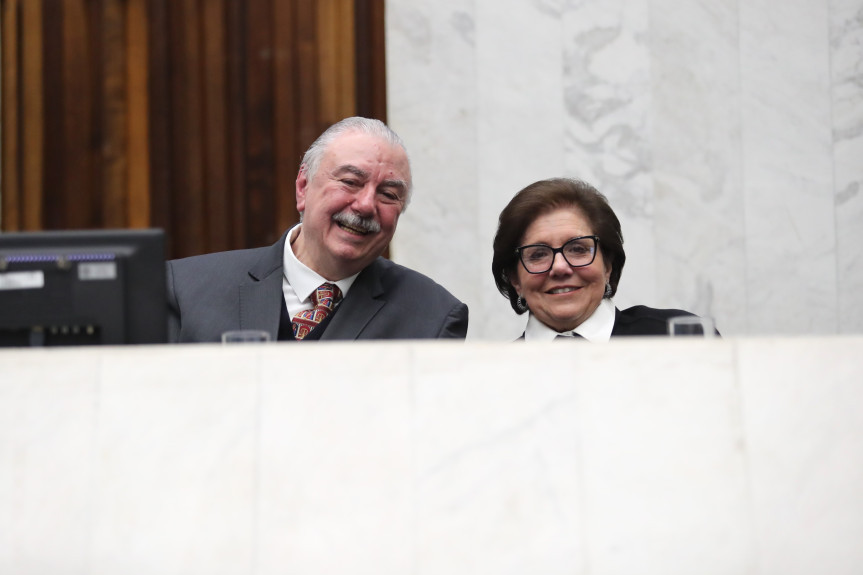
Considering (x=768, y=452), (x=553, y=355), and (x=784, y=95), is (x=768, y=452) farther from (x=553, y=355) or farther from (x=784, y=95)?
(x=784, y=95)

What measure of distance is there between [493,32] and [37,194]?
2.09 meters

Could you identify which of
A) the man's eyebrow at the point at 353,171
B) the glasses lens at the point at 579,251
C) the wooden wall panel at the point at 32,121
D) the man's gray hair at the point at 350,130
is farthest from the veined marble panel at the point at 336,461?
the wooden wall panel at the point at 32,121

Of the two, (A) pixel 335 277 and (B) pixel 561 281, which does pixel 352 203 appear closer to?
(A) pixel 335 277

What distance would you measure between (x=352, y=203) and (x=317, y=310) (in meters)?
0.34

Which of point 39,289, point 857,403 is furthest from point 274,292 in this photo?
point 857,403

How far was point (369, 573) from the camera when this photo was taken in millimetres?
1553

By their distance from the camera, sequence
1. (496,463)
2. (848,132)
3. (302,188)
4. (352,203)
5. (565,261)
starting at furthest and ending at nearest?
(848,132)
(302,188)
(352,203)
(565,261)
(496,463)

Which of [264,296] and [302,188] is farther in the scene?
[302,188]

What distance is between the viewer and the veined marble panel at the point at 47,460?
1579mm

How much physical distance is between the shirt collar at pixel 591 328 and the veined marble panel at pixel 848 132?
6.36 ft

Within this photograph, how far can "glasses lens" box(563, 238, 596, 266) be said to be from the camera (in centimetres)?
265

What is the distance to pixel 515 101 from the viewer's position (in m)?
4.07

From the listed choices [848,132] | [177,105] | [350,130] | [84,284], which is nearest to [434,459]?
[84,284]

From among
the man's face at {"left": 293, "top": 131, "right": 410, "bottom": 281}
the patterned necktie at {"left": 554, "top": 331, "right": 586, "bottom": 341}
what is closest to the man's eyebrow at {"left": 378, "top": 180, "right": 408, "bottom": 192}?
the man's face at {"left": 293, "top": 131, "right": 410, "bottom": 281}
